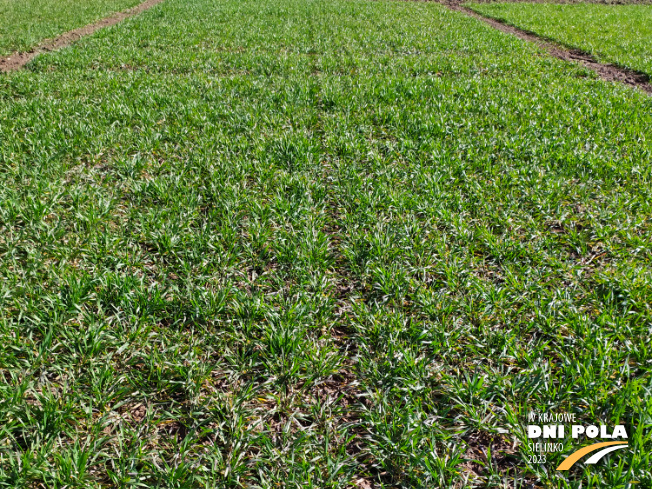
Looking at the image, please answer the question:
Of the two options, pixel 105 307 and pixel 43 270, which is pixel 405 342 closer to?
pixel 105 307

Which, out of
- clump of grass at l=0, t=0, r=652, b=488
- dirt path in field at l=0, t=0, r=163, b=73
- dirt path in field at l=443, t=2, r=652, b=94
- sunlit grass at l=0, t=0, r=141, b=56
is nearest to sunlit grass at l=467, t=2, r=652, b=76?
dirt path in field at l=443, t=2, r=652, b=94

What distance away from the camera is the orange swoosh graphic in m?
1.87

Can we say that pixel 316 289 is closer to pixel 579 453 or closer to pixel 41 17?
pixel 579 453

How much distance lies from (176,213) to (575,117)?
6494 mm

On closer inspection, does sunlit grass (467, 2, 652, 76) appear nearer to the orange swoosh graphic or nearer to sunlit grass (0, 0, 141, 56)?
the orange swoosh graphic

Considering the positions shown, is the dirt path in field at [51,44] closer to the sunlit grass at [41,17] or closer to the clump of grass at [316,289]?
the sunlit grass at [41,17]

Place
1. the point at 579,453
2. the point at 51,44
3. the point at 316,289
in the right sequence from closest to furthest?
the point at 579,453 < the point at 316,289 < the point at 51,44

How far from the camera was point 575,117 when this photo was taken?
613 centimetres

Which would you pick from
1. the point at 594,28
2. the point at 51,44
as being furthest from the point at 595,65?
the point at 51,44

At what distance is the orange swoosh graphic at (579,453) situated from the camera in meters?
1.87

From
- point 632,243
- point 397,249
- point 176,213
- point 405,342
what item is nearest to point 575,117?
point 632,243

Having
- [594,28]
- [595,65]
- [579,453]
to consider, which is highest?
[594,28]

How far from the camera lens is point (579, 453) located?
1.90 metres

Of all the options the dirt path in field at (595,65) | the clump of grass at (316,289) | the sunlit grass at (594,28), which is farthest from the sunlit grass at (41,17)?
the sunlit grass at (594,28)
